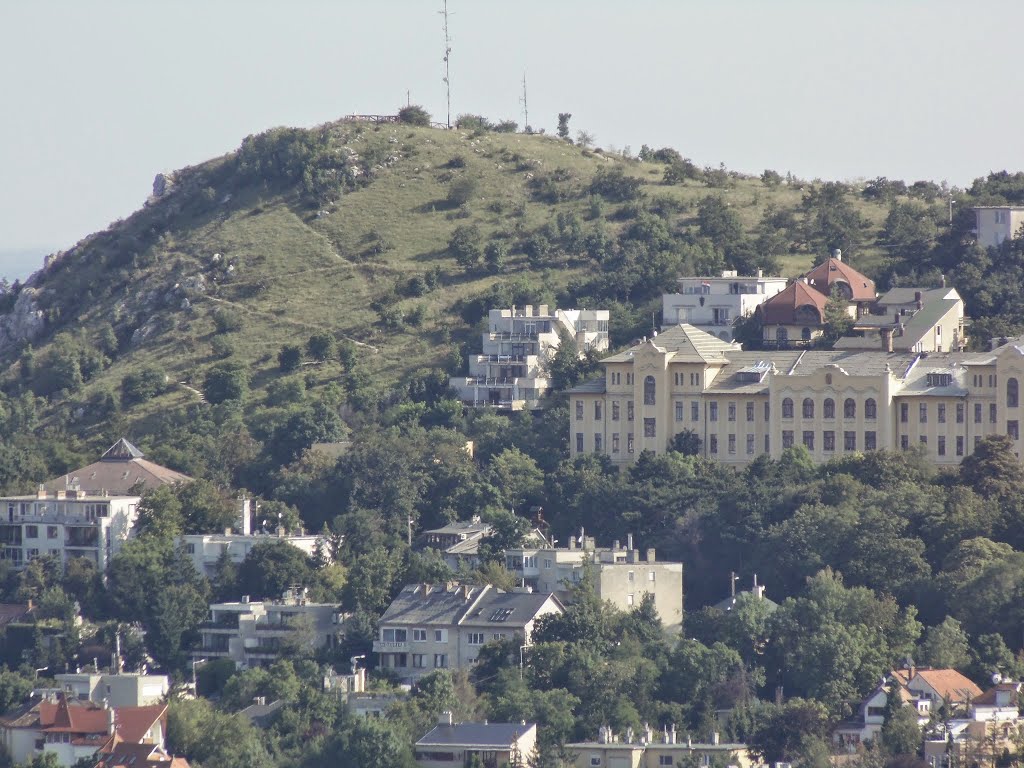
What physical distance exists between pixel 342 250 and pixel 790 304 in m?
29.5

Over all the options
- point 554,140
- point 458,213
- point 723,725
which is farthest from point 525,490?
point 554,140

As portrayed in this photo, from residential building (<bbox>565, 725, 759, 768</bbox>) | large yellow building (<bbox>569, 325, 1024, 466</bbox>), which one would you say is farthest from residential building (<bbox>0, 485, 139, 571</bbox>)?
residential building (<bbox>565, 725, 759, 768</bbox>)

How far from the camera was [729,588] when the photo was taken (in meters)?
105

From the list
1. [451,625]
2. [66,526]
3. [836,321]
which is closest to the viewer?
[451,625]

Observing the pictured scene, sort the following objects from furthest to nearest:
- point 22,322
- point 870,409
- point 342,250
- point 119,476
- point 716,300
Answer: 1. point 22,322
2. point 342,250
3. point 716,300
4. point 119,476
5. point 870,409

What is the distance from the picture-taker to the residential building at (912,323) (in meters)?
118

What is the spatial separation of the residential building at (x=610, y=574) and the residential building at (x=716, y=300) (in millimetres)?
23792

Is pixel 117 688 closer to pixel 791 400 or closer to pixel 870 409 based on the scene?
pixel 791 400

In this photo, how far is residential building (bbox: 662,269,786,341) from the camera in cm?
12762

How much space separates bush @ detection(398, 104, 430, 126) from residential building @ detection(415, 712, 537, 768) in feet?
239

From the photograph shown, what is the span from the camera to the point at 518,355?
128 metres

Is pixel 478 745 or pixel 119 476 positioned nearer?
pixel 478 745

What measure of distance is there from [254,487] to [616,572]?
2130 centimetres

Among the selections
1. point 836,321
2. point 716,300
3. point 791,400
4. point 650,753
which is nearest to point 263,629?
point 650,753
